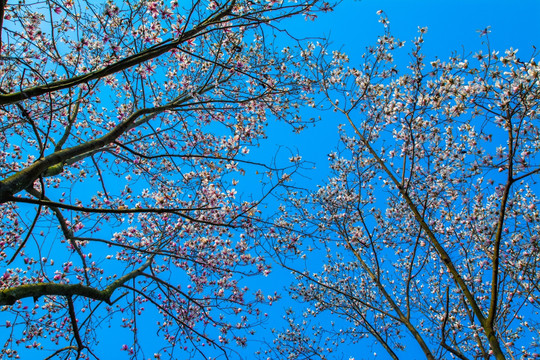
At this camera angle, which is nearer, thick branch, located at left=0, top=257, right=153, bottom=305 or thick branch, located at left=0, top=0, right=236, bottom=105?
thick branch, located at left=0, top=0, right=236, bottom=105

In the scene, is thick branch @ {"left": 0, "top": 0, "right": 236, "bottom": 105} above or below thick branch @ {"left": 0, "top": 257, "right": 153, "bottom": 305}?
above

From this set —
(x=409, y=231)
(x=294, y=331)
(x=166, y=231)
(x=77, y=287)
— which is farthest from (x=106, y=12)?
(x=294, y=331)

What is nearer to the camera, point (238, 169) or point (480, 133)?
point (480, 133)

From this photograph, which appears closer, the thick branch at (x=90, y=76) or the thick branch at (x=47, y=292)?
the thick branch at (x=90, y=76)

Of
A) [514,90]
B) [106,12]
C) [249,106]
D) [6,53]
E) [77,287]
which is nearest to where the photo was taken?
[514,90]

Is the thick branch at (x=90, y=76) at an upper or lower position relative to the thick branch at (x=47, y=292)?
upper

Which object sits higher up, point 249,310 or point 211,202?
point 211,202

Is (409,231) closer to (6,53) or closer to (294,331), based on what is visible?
(294,331)

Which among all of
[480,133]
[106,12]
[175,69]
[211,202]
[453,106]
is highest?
[175,69]

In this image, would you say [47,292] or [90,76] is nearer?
[90,76]

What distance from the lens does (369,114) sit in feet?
18.3

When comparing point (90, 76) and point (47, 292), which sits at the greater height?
point (90, 76)

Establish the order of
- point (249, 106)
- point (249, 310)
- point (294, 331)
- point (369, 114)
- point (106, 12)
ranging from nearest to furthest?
point (106, 12), point (369, 114), point (249, 106), point (249, 310), point (294, 331)

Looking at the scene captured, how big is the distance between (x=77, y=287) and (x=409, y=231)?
6259mm
